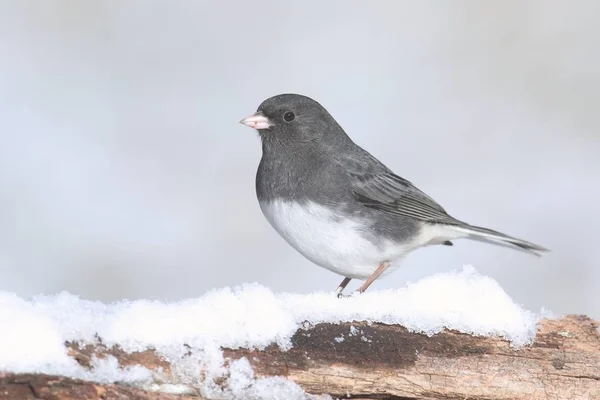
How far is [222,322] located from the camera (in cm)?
248

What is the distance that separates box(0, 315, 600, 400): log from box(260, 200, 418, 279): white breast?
73 cm

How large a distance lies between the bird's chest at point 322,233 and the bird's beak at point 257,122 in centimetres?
37

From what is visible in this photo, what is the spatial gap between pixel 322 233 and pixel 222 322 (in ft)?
3.03

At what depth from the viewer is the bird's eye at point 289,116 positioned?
12.1 ft

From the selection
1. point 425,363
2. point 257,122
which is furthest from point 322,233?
point 425,363

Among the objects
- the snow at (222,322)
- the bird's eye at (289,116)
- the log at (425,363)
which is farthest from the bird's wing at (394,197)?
the log at (425,363)

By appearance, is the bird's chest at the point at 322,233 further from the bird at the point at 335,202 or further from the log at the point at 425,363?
Answer: the log at the point at 425,363

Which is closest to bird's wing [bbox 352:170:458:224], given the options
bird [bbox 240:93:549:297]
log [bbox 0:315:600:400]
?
bird [bbox 240:93:549:297]

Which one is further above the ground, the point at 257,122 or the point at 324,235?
the point at 257,122

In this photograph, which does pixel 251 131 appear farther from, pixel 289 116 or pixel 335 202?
pixel 335 202

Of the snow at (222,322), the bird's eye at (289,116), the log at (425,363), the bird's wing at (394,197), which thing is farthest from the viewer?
the bird's eye at (289,116)

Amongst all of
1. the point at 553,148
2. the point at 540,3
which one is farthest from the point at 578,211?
the point at 540,3

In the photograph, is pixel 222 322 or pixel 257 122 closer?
pixel 222 322

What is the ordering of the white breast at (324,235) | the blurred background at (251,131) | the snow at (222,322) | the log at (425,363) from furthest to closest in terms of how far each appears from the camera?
the blurred background at (251,131) → the white breast at (324,235) → the log at (425,363) → the snow at (222,322)
